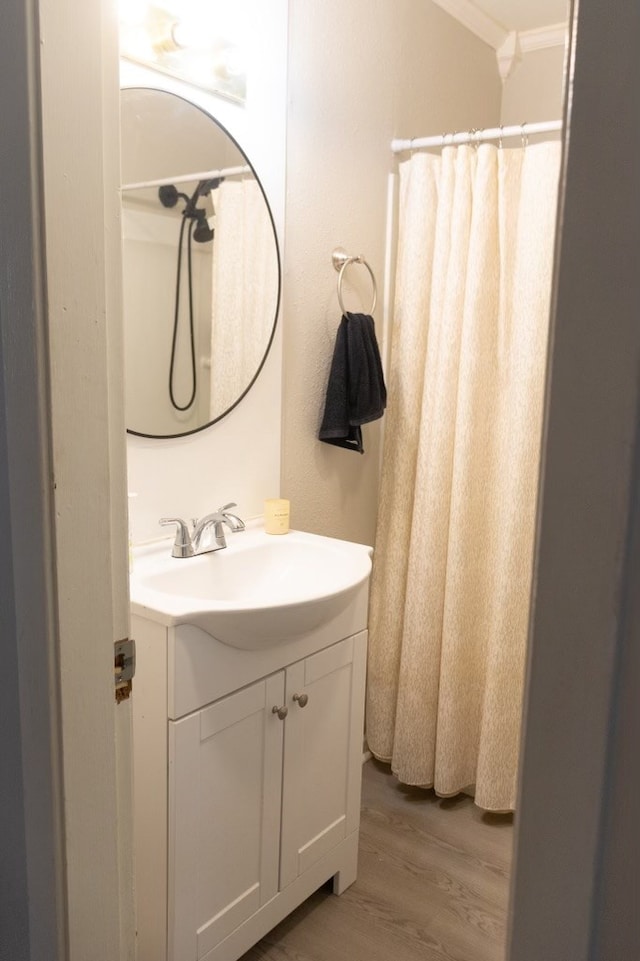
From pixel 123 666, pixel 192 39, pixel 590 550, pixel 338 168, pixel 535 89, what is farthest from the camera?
pixel 535 89

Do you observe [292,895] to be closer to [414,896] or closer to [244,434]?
[414,896]

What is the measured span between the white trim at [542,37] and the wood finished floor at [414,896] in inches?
102

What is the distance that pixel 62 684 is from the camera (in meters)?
0.88

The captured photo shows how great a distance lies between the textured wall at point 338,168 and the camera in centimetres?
211

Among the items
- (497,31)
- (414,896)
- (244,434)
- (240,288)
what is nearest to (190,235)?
(240,288)

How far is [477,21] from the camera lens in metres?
2.64

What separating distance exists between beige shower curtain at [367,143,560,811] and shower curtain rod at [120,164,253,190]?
2.11 feet

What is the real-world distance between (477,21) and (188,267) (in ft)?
5.17

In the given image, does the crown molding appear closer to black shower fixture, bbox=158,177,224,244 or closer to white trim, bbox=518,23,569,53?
white trim, bbox=518,23,569,53

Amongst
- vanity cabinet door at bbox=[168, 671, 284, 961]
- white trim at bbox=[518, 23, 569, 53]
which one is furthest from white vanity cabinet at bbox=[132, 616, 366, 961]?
white trim at bbox=[518, 23, 569, 53]

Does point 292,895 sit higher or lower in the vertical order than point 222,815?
lower

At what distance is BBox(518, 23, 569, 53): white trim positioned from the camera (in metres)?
2.67

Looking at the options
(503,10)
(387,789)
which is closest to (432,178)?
(503,10)

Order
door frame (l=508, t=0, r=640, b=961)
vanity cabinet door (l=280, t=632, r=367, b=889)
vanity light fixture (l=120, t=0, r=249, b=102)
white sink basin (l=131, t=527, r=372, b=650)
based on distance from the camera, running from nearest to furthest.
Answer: door frame (l=508, t=0, r=640, b=961), white sink basin (l=131, t=527, r=372, b=650), vanity light fixture (l=120, t=0, r=249, b=102), vanity cabinet door (l=280, t=632, r=367, b=889)
